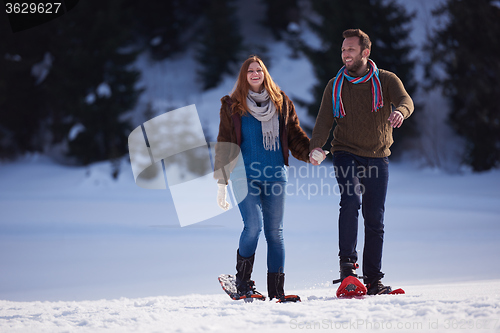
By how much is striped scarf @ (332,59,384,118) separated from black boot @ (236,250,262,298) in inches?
43.3

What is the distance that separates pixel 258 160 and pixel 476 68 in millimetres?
13357

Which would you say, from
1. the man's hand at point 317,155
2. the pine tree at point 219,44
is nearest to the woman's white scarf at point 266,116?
the man's hand at point 317,155

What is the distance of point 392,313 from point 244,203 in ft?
3.58

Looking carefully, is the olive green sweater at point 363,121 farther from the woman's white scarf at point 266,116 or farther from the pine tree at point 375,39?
the pine tree at point 375,39

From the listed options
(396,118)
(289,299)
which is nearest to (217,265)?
(289,299)

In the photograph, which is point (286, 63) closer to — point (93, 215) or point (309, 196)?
point (309, 196)

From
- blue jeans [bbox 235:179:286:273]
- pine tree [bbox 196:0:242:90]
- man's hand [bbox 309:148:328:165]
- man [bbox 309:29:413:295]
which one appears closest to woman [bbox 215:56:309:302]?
blue jeans [bbox 235:179:286:273]

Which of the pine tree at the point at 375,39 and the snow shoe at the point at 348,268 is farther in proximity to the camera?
the pine tree at the point at 375,39

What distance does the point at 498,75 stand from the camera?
14688mm

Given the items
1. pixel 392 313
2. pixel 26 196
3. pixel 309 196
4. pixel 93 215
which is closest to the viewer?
pixel 392 313

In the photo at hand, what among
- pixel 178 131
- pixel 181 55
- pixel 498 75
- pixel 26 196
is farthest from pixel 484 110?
pixel 181 55

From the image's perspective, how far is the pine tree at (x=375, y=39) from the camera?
16.2m

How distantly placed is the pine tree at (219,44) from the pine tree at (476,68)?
29.5 ft

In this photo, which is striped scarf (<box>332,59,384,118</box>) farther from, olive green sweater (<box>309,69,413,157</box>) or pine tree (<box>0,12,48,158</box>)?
pine tree (<box>0,12,48,158</box>)
